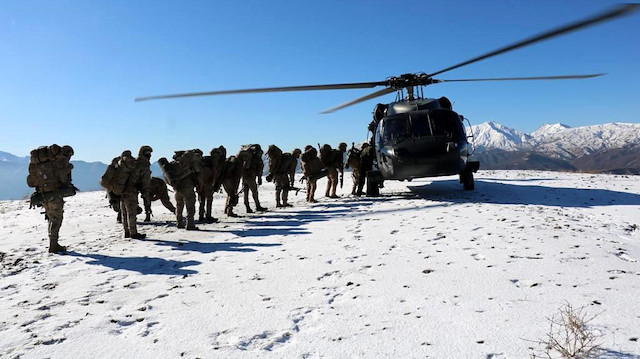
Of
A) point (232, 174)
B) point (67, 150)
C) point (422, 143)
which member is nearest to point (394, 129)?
point (422, 143)

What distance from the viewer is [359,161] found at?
13.0 meters

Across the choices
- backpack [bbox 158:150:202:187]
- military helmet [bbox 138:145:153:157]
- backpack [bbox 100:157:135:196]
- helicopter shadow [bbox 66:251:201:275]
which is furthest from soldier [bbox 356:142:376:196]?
helicopter shadow [bbox 66:251:201:275]

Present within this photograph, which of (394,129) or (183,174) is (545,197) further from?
(183,174)

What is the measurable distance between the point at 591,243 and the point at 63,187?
852 cm

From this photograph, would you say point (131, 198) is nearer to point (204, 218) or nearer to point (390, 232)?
point (204, 218)

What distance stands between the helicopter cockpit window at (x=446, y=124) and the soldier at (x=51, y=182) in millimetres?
8517

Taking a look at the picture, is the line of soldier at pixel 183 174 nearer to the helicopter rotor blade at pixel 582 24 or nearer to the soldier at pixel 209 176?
the soldier at pixel 209 176

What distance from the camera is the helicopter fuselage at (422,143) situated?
9.39 m

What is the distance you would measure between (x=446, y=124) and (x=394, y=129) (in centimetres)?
141

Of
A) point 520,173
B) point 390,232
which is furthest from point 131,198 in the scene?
point 520,173

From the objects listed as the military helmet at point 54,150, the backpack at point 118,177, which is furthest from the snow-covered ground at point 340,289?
the military helmet at point 54,150

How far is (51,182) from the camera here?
6.54m

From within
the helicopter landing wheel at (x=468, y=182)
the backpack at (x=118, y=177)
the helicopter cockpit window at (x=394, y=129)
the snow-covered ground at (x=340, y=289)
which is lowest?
the snow-covered ground at (x=340, y=289)

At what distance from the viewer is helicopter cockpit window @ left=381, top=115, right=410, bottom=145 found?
1006 centimetres
